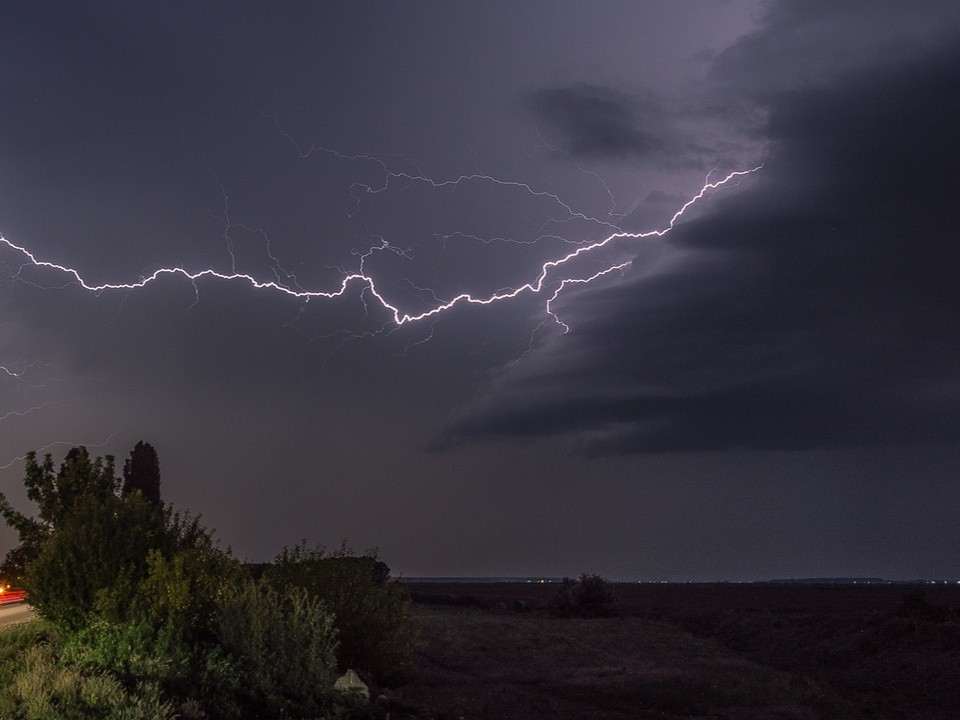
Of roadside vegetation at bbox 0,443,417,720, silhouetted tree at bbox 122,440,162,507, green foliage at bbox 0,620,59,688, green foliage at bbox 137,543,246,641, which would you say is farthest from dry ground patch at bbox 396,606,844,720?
silhouetted tree at bbox 122,440,162,507

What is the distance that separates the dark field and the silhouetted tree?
11.3 m

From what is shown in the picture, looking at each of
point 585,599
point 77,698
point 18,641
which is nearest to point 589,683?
point 18,641

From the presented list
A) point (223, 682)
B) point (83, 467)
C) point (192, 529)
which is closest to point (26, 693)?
point (223, 682)

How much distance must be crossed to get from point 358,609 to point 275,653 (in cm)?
476

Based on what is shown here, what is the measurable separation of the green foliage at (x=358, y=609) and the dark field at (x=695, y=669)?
849 mm

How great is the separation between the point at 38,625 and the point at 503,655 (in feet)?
43.0

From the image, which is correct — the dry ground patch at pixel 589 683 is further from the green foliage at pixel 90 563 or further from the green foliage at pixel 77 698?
the green foliage at pixel 90 563

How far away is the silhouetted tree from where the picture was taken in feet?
120

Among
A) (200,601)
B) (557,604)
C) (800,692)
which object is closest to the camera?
(200,601)

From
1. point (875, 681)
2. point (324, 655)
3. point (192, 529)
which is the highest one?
point (192, 529)

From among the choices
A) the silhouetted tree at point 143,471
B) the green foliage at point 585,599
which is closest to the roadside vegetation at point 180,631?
the silhouetted tree at point 143,471

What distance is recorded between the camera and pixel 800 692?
23.0 meters

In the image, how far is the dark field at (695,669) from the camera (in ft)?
64.2

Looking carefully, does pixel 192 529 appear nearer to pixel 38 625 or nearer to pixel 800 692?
pixel 38 625
